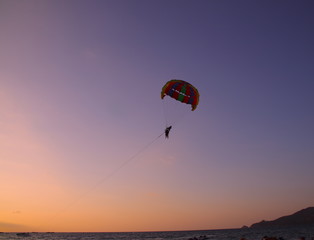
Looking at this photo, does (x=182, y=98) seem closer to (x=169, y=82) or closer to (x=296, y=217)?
(x=169, y=82)

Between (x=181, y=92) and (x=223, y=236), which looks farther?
(x=223, y=236)

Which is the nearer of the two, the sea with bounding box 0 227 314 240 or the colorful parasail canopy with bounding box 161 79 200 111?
the colorful parasail canopy with bounding box 161 79 200 111

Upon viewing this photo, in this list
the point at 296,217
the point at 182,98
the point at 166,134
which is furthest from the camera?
the point at 296,217

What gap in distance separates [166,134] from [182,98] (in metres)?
4.12

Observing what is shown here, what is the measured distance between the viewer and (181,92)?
22.7m

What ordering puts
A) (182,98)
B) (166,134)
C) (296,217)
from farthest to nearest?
(296,217) < (182,98) < (166,134)

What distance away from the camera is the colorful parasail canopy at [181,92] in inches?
888

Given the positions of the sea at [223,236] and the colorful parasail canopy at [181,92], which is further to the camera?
the sea at [223,236]

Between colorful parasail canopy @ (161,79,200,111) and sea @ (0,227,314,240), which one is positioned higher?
Result: colorful parasail canopy @ (161,79,200,111)

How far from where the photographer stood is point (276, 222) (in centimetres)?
17025

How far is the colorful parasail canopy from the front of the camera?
22.5 m

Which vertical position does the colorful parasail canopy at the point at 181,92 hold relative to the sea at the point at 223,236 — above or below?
above

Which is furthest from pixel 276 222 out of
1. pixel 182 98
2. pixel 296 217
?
pixel 182 98

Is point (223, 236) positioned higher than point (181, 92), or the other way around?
point (181, 92)
